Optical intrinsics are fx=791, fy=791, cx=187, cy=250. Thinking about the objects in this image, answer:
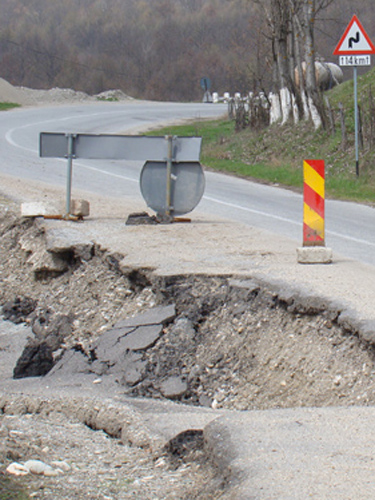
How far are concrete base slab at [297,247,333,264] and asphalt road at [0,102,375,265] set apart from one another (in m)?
1.13

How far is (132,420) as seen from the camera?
4.58 meters

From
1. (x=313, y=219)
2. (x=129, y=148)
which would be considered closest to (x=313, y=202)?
(x=313, y=219)

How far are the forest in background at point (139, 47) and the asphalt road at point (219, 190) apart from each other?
33794mm

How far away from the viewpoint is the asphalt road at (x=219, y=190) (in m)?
10.0

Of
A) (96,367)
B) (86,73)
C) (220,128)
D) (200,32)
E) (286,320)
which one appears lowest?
(96,367)

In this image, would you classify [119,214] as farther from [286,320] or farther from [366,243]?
[286,320]

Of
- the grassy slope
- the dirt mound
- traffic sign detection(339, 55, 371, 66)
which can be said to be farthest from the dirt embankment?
the dirt mound

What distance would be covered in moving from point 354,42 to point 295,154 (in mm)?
4424

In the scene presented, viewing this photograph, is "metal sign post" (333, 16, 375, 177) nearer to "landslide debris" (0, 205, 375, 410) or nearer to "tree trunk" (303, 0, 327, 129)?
"tree trunk" (303, 0, 327, 129)

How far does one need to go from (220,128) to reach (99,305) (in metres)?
20.8

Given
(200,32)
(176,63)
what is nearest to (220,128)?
(176,63)

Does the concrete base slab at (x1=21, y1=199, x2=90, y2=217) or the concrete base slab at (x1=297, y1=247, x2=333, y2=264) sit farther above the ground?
the concrete base slab at (x1=21, y1=199, x2=90, y2=217)

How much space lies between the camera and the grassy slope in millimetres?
15352

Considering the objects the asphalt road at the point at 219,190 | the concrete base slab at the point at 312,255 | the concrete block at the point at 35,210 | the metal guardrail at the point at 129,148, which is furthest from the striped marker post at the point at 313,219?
the concrete block at the point at 35,210
